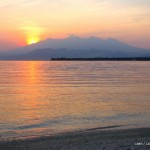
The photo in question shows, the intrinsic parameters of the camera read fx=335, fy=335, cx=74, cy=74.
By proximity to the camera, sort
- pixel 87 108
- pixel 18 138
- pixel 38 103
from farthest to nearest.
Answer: pixel 38 103, pixel 87 108, pixel 18 138

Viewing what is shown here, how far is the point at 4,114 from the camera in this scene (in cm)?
2147

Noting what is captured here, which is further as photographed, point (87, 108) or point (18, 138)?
point (87, 108)

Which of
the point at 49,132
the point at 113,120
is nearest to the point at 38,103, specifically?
the point at 113,120

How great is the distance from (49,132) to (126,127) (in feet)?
13.0

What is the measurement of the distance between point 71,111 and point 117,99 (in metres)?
7.96

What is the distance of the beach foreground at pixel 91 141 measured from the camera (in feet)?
40.0

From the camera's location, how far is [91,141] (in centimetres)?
1369

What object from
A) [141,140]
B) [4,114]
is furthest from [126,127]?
[4,114]

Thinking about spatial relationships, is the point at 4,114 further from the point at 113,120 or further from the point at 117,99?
the point at 117,99

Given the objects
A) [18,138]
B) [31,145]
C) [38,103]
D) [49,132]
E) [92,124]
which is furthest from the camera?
[38,103]

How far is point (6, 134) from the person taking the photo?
15586 millimetres

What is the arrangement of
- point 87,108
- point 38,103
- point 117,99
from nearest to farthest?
point 87,108
point 38,103
point 117,99

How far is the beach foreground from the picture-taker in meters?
12.2

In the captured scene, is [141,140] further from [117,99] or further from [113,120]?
[117,99]
